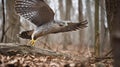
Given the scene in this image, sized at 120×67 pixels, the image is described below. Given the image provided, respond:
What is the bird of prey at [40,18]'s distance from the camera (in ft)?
21.5

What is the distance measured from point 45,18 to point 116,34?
5.12 meters

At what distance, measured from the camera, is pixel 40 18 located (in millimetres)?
6805

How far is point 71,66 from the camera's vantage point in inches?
178

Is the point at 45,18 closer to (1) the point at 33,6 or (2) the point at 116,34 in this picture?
(1) the point at 33,6

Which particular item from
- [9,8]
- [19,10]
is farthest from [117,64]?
[9,8]

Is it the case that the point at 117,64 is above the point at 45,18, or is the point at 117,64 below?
below

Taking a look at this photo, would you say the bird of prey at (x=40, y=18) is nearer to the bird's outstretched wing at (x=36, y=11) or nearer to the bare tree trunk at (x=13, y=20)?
the bird's outstretched wing at (x=36, y=11)

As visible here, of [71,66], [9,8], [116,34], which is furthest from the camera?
[9,8]

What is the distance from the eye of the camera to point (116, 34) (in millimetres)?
1618

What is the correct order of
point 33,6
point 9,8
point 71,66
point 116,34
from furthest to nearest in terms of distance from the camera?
1. point 9,8
2. point 33,6
3. point 71,66
4. point 116,34

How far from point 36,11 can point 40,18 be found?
187 millimetres

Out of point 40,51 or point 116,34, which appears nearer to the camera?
point 116,34

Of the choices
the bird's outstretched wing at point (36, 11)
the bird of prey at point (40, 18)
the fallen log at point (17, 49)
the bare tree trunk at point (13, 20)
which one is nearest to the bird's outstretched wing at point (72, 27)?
the bird of prey at point (40, 18)

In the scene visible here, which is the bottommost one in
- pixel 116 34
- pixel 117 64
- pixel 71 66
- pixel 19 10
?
pixel 71 66
